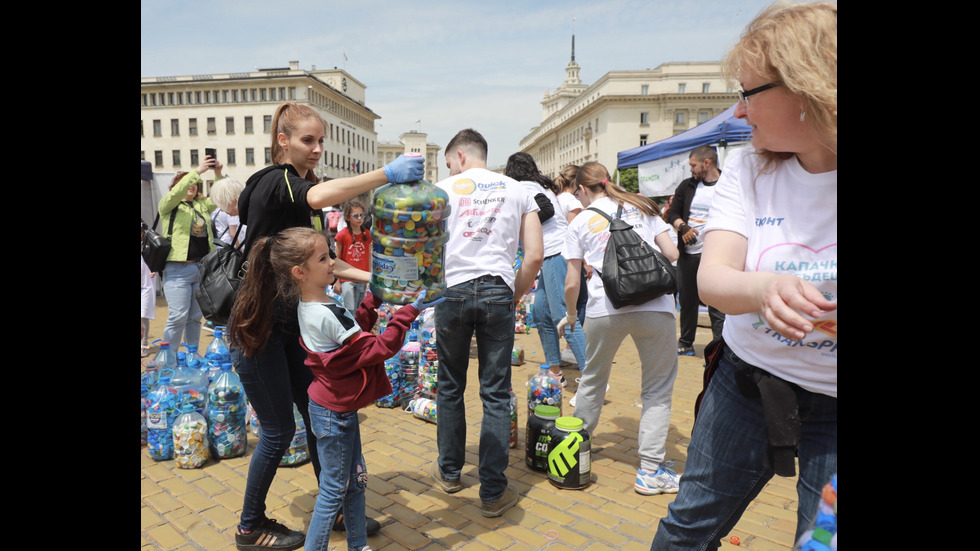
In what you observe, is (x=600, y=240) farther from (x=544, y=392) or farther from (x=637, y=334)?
(x=544, y=392)

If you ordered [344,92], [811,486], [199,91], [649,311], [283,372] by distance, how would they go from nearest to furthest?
1. [811,486]
2. [283,372]
3. [649,311]
4. [199,91]
5. [344,92]

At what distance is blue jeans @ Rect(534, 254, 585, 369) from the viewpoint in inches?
241

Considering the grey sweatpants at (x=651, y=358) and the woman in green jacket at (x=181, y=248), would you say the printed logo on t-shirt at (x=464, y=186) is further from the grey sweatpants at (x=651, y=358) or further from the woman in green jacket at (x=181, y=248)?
the woman in green jacket at (x=181, y=248)

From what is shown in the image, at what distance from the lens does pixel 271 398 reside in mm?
2877

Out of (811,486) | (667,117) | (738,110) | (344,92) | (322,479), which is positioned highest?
(344,92)

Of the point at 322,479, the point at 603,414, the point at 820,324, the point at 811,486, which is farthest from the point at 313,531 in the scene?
the point at 603,414

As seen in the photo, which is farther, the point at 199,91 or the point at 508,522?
the point at 199,91

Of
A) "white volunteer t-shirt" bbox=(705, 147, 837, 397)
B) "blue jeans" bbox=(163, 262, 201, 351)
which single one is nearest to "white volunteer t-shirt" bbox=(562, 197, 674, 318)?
"white volunteer t-shirt" bbox=(705, 147, 837, 397)

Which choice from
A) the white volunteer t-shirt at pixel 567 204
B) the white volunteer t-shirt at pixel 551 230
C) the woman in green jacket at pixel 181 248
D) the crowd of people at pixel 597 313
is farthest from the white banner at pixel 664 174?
the woman in green jacket at pixel 181 248

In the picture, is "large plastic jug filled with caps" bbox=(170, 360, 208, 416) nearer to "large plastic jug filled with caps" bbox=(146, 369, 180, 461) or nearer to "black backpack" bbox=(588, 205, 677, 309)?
"large plastic jug filled with caps" bbox=(146, 369, 180, 461)

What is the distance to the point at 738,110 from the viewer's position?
1636 millimetres

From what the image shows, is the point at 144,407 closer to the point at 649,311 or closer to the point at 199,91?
the point at 649,311

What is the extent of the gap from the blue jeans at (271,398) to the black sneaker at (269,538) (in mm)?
46
